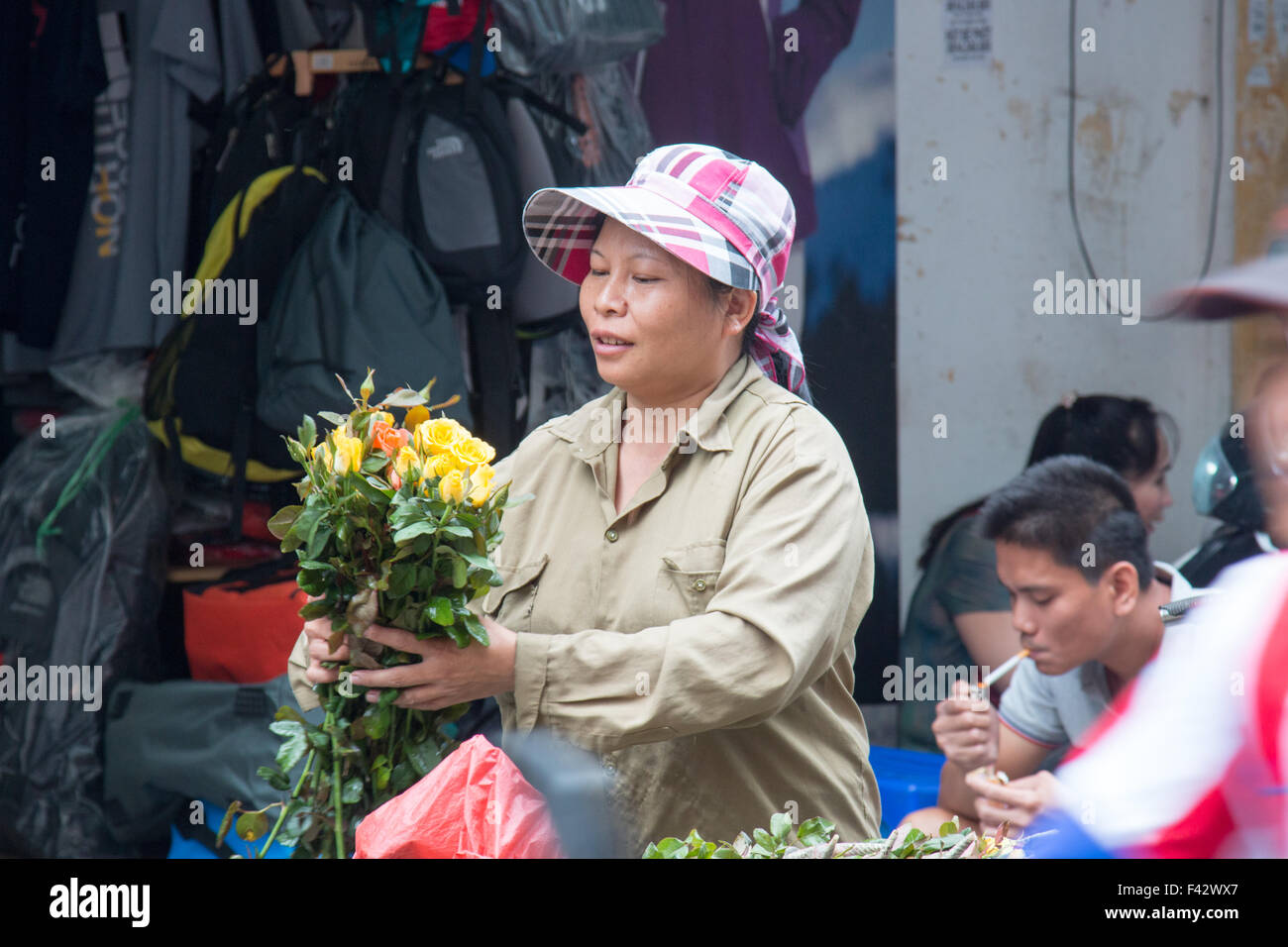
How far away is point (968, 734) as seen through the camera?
3.18 m

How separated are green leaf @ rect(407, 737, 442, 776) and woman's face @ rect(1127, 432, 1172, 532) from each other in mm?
2603

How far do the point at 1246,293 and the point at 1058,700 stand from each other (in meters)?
2.03

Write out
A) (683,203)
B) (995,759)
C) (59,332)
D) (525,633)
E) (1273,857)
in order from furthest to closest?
1. (59,332)
2. (995,759)
3. (683,203)
4. (525,633)
5. (1273,857)

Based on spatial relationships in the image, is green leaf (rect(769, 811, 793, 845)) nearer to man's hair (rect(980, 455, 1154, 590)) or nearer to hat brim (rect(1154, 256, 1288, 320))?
hat brim (rect(1154, 256, 1288, 320))

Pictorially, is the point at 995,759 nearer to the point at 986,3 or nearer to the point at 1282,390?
the point at 1282,390

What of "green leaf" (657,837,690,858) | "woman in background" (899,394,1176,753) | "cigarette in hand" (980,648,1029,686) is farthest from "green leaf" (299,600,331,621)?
"woman in background" (899,394,1176,753)

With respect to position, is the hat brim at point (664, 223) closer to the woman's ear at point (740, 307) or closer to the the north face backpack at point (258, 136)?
the woman's ear at point (740, 307)

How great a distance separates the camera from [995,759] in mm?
3252

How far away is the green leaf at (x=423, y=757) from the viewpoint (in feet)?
6.05

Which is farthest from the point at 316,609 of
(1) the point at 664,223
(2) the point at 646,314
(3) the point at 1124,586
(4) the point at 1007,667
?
(3) the point at 1124,586

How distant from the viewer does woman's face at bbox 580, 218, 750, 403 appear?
191 centimetres

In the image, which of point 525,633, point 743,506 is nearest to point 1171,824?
point 743,506

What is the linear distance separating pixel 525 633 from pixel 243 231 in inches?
88.5

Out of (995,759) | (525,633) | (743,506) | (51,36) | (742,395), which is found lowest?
(995,759)
